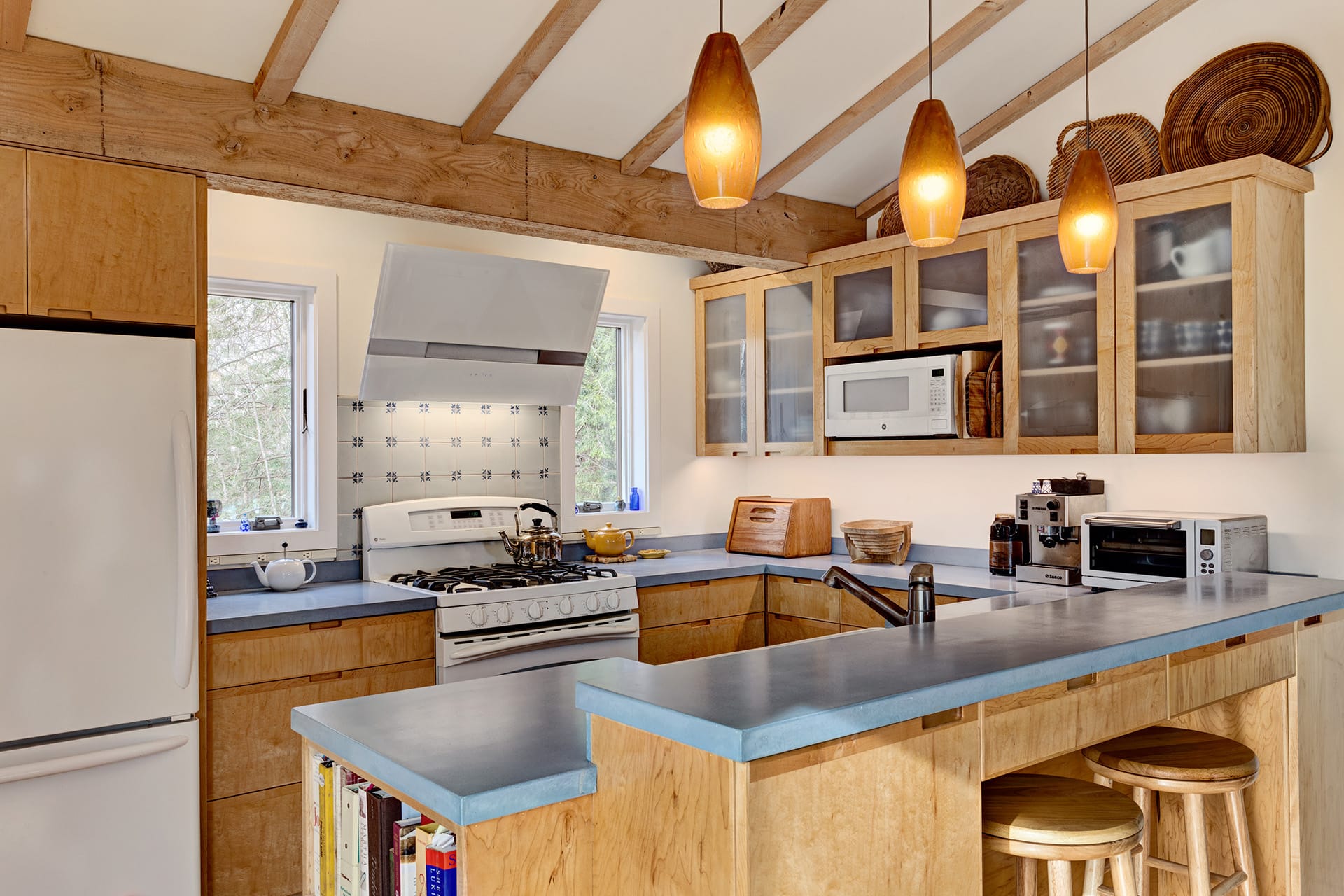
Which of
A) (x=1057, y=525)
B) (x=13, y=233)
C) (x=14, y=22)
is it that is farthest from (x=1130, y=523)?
(x=14, y=22)

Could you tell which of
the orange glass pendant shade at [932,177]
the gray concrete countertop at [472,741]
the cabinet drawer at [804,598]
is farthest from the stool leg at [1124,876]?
the cabinet drawer at [804,598]

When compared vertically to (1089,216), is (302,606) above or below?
below

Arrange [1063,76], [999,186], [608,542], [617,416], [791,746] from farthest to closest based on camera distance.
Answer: [617,416]
[608,542]
[999,186]
[1063,76]
[791,746]

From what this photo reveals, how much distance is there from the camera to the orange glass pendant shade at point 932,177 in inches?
72.4

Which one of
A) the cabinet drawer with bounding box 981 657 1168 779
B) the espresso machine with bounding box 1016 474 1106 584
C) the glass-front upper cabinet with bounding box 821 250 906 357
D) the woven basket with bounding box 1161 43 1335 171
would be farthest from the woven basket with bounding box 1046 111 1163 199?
the cabinet drawer with bounding box 981 657 1168 779

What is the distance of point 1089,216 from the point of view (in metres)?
2.22

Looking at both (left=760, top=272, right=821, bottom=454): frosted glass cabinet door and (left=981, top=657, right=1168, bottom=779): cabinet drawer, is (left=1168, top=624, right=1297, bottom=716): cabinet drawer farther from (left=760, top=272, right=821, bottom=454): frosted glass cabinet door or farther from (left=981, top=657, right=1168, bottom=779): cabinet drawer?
(left=760, top=272, right=821, bottom=454): frosted glass cabinet door

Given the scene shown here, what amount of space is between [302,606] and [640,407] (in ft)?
6.76

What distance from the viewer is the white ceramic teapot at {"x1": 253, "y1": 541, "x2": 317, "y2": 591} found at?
3.44m

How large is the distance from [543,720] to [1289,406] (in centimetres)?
265

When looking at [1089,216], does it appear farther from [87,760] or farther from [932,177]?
[87,760]

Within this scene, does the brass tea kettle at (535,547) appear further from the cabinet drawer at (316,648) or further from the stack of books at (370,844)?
the stack of books at (370,844)

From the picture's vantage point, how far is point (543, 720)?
5.43 ft

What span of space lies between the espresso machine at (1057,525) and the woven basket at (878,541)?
604mm
